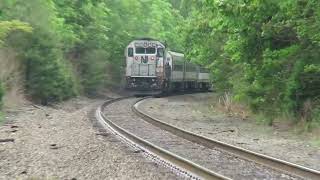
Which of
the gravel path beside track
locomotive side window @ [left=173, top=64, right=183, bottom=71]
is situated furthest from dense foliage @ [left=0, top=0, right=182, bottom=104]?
the gravel path beside track

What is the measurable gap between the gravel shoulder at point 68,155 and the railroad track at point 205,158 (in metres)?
0.40

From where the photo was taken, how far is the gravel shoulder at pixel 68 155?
9805mm

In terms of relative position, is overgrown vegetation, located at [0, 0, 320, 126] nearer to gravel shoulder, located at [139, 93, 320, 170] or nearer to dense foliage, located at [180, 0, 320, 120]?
dense foliage, located at [180, 0, 320, 120]

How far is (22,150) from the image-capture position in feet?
41.4

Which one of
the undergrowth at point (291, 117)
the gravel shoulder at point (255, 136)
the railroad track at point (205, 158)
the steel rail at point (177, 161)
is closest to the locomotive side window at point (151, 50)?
the gravel shoulder at point (255, 136)

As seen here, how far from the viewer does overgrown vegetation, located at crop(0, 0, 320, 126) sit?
1767 centimetres

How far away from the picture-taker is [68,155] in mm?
11938

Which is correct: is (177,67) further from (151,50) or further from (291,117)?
(291,117)

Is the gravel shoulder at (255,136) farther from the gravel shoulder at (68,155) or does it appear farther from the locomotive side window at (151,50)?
the locomotive side window at (151,50)

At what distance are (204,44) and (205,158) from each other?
18.8 m

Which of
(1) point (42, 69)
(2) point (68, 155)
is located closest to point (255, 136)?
(2) point (68, 155)

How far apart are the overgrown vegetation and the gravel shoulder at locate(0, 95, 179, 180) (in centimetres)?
426

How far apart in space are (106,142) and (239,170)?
4637 mm

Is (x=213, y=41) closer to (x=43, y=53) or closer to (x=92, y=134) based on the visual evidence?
(x=43, y=53)
